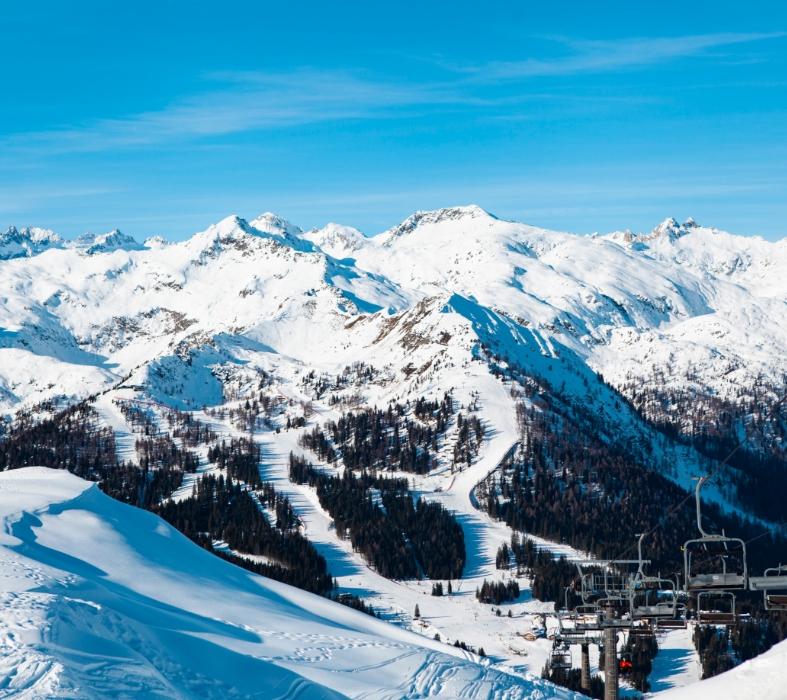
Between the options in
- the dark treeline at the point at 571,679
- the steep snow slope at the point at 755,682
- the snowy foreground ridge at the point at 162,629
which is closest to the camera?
the steep snow slope at the point at 755,682

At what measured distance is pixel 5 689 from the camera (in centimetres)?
3750

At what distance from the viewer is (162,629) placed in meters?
55.6

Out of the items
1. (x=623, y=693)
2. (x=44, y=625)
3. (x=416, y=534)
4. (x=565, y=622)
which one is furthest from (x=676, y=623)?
(x=416, y=534)

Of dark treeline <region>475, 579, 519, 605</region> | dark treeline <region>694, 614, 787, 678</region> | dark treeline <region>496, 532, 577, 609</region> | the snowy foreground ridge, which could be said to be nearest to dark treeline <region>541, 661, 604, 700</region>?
dark treeline <region>694, 614, 787, 678</region>

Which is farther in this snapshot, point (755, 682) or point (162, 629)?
point (162, 629)

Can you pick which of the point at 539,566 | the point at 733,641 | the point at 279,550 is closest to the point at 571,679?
the point at 733,641

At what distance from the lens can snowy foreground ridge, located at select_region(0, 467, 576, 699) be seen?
43.2 m

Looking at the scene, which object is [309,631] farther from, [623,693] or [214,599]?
[623,693]

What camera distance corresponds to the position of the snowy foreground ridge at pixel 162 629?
43250 millimetres

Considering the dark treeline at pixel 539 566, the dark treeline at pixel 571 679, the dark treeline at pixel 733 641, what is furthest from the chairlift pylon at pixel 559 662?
the dark treeline at pixel 539 566

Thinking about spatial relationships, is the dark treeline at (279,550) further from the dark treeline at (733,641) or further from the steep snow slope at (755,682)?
the steep snow slope at (755,682)

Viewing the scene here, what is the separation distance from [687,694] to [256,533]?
18114 centimetres

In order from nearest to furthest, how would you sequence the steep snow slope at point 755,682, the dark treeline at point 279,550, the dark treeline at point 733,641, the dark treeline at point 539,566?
the steep snow slope at point 755,682 < the dark treeline at point 733,641 < the dark treeline at point 279,550 < the dark treeline at point 539,566

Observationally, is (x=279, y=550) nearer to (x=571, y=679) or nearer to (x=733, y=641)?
(x=571, y=679)
